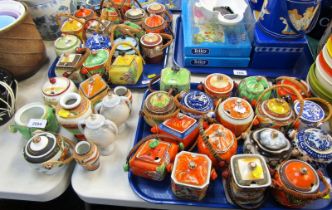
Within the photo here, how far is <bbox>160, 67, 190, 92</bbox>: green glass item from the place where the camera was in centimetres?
93

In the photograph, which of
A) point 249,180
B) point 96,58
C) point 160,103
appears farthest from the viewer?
point 96,58

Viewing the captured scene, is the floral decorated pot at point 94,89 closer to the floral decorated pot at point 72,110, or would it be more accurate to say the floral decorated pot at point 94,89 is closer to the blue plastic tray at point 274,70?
the floral decorated pot at point 72,110

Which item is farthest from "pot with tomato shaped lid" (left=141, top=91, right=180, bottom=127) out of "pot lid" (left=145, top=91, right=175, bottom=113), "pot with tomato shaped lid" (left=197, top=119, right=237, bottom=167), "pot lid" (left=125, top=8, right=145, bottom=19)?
"pot lid" (left=125, top=8, right=145, bottom=19)

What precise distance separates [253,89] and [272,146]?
24 centimetres

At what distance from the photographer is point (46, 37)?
1.26m

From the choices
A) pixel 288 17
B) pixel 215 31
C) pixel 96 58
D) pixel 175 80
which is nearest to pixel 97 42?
pixel 96 58

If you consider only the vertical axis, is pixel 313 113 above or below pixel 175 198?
above

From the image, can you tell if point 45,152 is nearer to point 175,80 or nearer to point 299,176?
point 175,80

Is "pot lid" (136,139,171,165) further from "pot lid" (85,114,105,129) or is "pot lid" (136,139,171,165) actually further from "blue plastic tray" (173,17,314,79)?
"blue plastic tray" (173,17,314,79)

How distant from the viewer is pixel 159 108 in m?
0.86

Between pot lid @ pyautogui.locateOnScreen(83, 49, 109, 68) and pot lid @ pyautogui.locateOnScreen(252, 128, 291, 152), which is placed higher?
pot lid @ pyautogui.locateOnScreen(252, 128, 291, 152)

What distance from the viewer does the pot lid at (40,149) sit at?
0.74 meters

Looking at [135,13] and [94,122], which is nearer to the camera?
[94,122]

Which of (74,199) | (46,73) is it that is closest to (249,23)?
(46,73)
